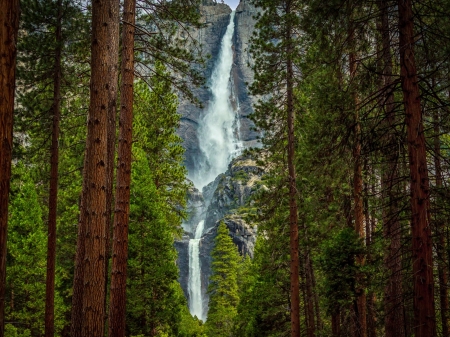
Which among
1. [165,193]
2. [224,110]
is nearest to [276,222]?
[165,193]

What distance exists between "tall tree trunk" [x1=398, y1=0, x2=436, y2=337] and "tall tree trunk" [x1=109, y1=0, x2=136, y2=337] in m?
4.73

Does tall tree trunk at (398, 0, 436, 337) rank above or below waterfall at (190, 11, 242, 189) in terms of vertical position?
below

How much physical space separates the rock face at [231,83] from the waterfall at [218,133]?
1421mm

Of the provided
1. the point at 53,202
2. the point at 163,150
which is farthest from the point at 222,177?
the point at 53,202

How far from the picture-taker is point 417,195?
460 centimetres

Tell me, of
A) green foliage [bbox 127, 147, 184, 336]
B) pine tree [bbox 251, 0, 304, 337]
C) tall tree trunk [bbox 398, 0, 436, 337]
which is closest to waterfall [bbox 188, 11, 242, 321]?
green foliage [bbox 127, 147, 184, 336]

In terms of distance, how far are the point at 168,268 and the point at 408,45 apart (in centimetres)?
1047

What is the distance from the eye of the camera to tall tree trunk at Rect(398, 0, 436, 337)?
4.39m

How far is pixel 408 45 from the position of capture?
4750mm

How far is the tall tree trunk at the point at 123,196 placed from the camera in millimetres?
6641

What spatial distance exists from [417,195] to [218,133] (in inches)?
3657

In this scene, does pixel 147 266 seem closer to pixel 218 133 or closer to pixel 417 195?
pixel 417 195

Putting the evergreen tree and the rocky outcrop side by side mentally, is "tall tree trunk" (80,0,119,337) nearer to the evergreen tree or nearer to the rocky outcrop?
the evergreen tree

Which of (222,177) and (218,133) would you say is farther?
(218,133)
